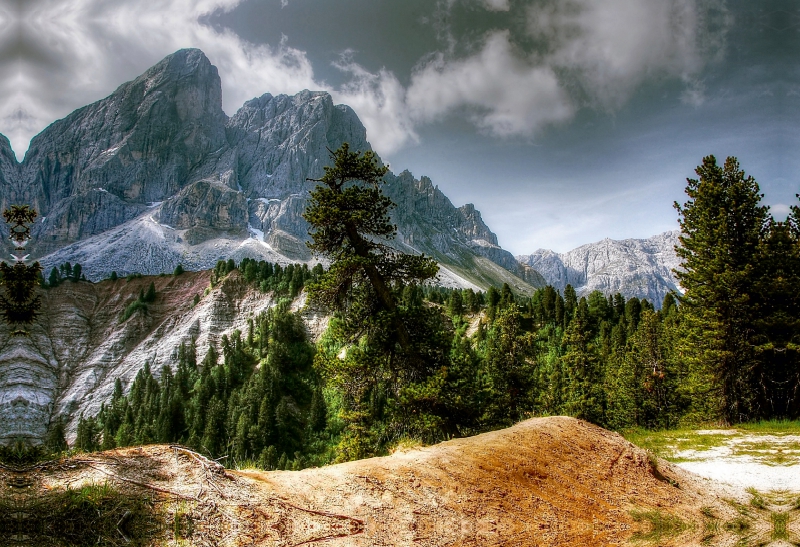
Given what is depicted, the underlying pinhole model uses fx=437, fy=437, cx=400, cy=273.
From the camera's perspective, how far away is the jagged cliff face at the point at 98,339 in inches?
3728

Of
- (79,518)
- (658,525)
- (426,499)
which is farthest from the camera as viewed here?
(658,525)

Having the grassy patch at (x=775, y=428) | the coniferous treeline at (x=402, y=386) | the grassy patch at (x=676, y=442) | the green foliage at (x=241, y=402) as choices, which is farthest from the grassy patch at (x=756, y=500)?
the green foliage at (x=241, y=402)

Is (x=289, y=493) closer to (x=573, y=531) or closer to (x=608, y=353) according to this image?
(x=573, y=531)

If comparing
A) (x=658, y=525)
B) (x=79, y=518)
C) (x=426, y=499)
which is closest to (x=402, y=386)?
(x=426, y=499)

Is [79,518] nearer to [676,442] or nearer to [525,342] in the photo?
[676,442]

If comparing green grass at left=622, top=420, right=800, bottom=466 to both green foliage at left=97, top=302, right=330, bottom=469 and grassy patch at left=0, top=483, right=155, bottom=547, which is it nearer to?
grassy patch at left=0, top=483, right=155, bottom=547

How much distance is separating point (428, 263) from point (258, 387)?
72023 mm

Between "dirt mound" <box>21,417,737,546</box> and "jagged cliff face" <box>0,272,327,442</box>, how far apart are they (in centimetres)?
9642

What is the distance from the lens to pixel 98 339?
110125 mm

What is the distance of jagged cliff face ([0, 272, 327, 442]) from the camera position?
94.7m

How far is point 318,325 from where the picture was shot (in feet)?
341

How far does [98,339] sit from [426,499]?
129 meters

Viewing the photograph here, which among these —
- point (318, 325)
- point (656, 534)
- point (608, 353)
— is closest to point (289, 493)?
point (656, 534)

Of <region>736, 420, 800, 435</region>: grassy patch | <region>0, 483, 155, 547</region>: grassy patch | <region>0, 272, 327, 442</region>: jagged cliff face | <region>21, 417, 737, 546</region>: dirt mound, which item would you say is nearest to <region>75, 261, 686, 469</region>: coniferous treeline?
<region>21, 417, 737, 546</region>: dirt mound
